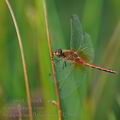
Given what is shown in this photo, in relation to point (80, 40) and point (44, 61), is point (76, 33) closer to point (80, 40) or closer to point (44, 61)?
point (80, 40)

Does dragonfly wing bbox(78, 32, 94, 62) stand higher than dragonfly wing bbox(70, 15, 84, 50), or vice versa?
dragonfly wing bbox(70, 15, 84, 50)

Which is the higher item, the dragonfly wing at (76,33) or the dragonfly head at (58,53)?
the dragonfly wing at (76,33)

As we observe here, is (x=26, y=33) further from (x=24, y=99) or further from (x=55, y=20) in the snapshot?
(x=24, y=99)

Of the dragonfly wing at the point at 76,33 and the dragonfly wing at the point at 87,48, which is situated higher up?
the dragonfly wing at the point at 76,33

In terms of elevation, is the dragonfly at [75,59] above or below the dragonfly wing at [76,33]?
below
